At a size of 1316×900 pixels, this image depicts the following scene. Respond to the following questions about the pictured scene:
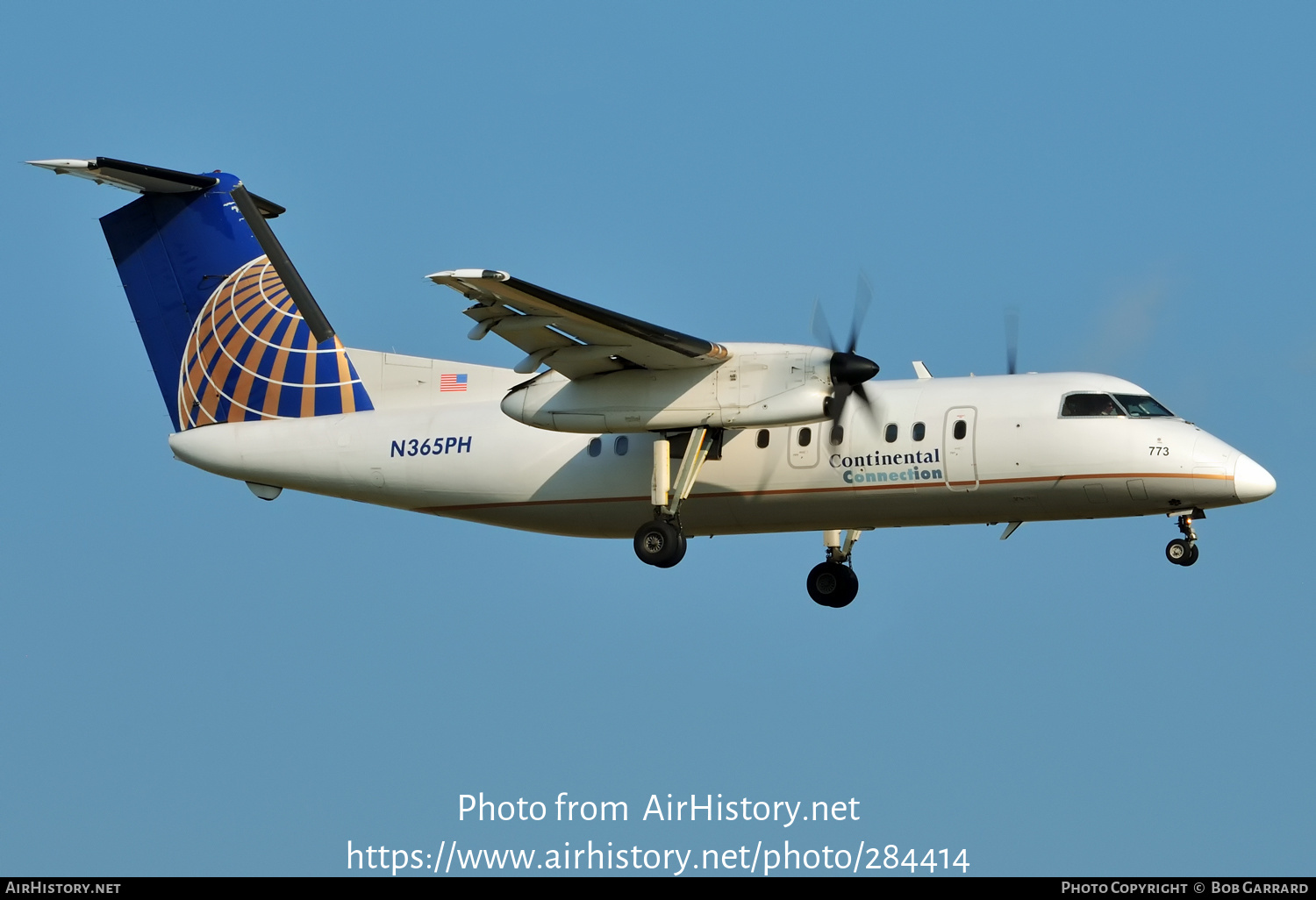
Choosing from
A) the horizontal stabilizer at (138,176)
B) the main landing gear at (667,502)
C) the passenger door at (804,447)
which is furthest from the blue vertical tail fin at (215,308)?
the passenger door at (804,447)

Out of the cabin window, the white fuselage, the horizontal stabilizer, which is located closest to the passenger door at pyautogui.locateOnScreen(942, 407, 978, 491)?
the white fuselage

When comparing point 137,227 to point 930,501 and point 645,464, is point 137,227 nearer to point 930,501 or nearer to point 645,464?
point 645,464

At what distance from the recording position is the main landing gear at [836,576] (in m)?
22.0

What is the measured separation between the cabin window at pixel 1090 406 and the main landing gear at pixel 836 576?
389cm

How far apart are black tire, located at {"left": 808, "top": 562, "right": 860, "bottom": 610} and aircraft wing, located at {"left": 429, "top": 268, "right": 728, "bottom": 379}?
12.9 feet

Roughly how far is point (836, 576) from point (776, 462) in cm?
273

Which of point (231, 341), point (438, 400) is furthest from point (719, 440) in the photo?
point (231, 341)

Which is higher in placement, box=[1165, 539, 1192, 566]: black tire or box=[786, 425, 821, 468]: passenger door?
box=[786, 425, 821, 468]: passenger door

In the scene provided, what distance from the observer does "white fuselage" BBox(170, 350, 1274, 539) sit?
18812mm

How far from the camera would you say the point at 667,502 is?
19719 millimetres

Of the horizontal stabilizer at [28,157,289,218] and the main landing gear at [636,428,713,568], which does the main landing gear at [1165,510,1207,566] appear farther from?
the horizontal stabilizer at [28,157,289,218]

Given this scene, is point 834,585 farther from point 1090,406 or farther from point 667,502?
point 1090,406
